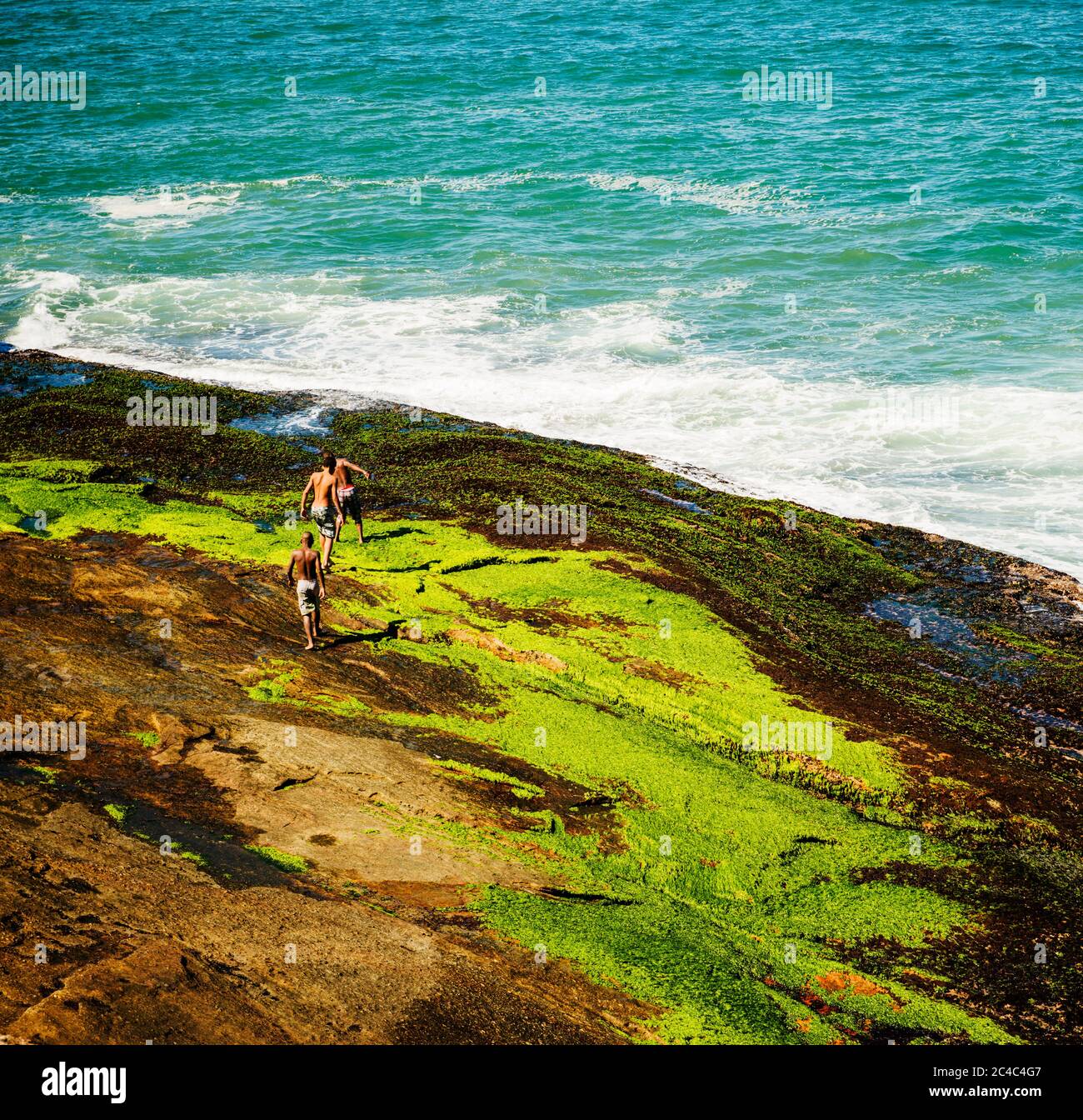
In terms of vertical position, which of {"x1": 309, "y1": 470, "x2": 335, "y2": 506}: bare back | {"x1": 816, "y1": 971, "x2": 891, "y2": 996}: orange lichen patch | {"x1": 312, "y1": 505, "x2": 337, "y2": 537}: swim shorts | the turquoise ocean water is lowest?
{"x1": 816, "y1": 971, "x2": 891, "y2": 996}: orange lichen patch

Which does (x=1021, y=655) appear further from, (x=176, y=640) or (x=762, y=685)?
(x=176, y=640)

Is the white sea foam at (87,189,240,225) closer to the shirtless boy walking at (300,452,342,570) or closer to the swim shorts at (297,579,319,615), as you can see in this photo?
the shirtless boy walking at (300,452,342,570)

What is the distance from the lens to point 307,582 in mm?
13812

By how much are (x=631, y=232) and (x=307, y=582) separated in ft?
92.4

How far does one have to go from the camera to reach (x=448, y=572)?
17031 millimetres

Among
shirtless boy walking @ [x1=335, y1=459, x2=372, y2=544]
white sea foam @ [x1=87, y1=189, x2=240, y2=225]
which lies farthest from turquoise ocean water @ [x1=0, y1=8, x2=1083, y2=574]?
shirtless boy walking @ [x1=335, y1=459, x2=372, y2=544]

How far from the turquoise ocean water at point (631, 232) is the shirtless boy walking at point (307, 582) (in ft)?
38.6

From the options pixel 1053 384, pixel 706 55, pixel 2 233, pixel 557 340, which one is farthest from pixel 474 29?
pixel 1053 384

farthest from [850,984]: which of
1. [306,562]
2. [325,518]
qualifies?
[325,518]

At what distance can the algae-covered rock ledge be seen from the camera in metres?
8.98

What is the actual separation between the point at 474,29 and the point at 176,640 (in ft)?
194

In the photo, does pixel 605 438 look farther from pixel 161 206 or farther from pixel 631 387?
pixel 161 206

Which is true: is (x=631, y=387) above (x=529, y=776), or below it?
above

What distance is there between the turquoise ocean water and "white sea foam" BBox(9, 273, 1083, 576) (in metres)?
0.10
